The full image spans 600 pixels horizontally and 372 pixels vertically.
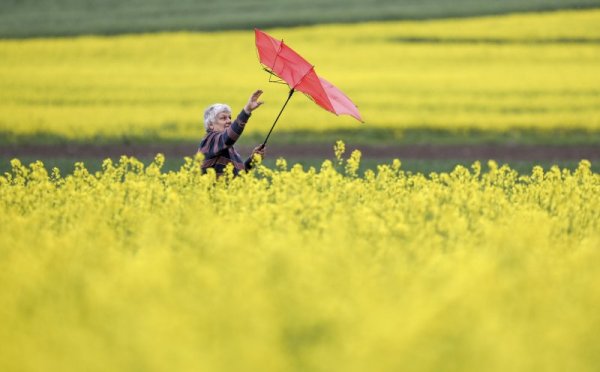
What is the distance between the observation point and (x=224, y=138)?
8016 mm

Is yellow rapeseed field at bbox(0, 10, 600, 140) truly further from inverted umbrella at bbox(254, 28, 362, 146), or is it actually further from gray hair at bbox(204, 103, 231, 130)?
inverted umbrella at bbox(254, 28, 362, 146)

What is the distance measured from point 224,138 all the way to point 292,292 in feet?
13.0

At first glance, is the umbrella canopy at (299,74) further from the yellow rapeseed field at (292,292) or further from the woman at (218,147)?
the yellow rapeseed field at (292,292)

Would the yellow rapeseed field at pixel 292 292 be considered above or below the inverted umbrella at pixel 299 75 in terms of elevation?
below

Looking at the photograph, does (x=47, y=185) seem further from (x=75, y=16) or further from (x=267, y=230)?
(x=75, y=16)

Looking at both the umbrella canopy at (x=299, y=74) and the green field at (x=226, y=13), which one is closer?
the umbrella canopy at (x=299, y=74)

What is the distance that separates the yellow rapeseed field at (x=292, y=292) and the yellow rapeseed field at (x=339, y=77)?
12.1 metres

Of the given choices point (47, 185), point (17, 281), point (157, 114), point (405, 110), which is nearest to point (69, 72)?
point (157, 114)

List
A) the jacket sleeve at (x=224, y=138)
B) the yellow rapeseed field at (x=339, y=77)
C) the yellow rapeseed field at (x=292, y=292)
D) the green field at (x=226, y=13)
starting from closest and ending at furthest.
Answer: the yellow rapeseed field at (x=292, y=292) < the jacket sleeve at (x=224, y=138) < the yellow rapeseed field at (x=339, y=77) < the green field at (x=226, y=13)

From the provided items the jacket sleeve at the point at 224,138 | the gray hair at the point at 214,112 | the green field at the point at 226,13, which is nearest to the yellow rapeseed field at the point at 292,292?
the jacket sleeve at the point at 224,138

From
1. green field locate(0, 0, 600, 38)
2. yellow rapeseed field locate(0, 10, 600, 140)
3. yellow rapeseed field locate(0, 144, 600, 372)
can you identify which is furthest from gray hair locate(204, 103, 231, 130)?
green field locate(0, 0, 600, 38)

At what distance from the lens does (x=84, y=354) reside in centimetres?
346

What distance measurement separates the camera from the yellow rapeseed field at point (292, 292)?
355 centimetres

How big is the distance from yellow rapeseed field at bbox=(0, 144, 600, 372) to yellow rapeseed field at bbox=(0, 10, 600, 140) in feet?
39.8
